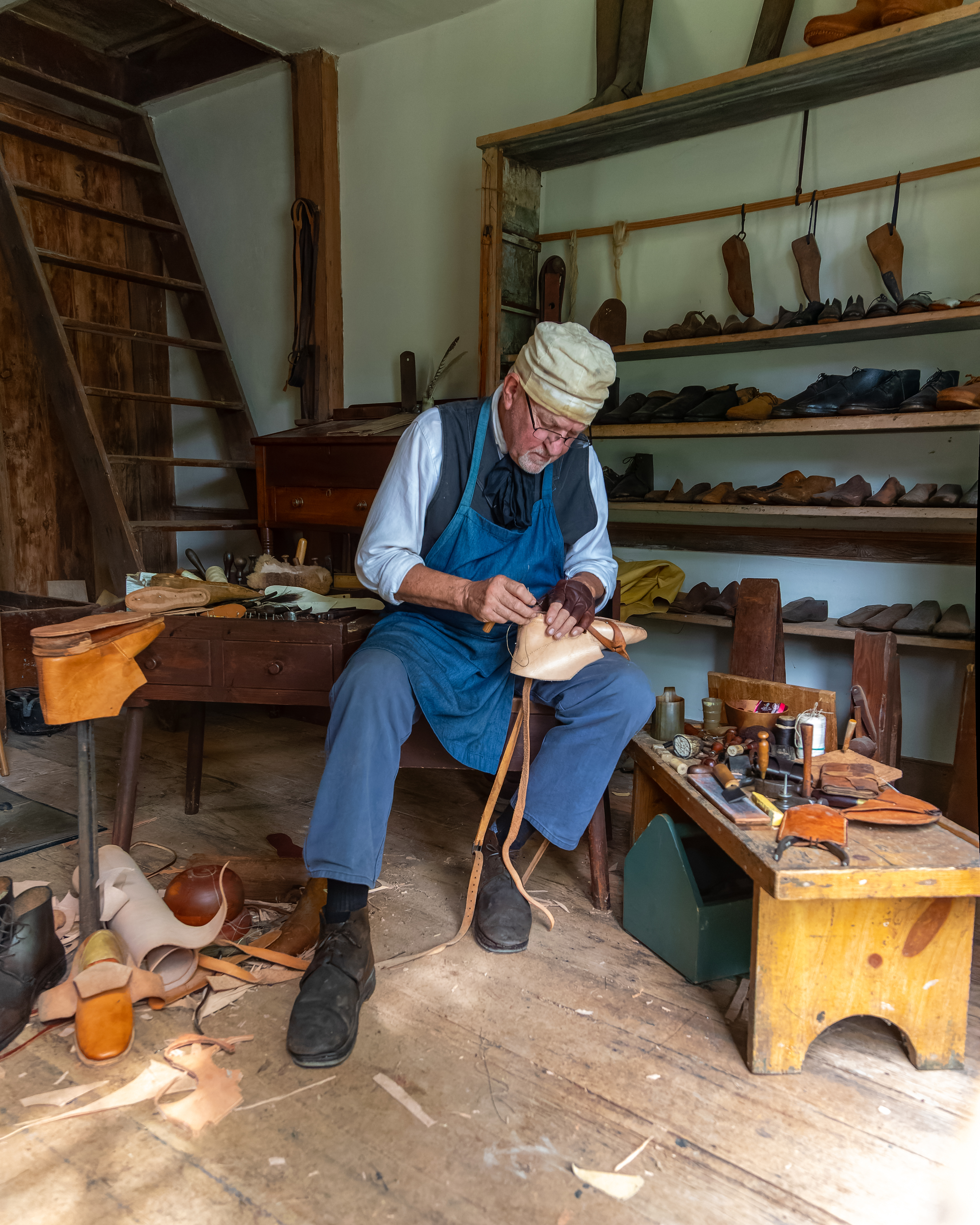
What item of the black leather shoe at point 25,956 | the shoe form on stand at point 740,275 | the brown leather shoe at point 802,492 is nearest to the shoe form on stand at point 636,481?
the brown leather shoe at point 802,492

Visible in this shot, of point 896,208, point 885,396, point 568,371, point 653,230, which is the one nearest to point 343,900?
point 568,371

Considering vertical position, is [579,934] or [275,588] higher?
[275,588]

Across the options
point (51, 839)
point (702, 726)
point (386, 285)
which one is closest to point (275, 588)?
point (51, 839)

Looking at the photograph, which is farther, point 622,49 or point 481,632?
point 622,49

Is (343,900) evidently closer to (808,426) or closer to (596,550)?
(596,550)

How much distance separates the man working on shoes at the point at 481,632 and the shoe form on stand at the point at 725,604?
0.88m

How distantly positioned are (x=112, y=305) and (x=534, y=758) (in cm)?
422

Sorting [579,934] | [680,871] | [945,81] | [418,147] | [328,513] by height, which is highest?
[418,147]

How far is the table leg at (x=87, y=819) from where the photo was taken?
5.15ft

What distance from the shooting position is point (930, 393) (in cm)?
258

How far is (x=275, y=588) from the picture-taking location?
107 inches

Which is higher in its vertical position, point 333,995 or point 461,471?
point 461,471

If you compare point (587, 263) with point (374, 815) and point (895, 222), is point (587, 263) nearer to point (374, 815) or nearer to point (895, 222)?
point (895, 222)

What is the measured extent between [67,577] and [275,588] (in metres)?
2.76
